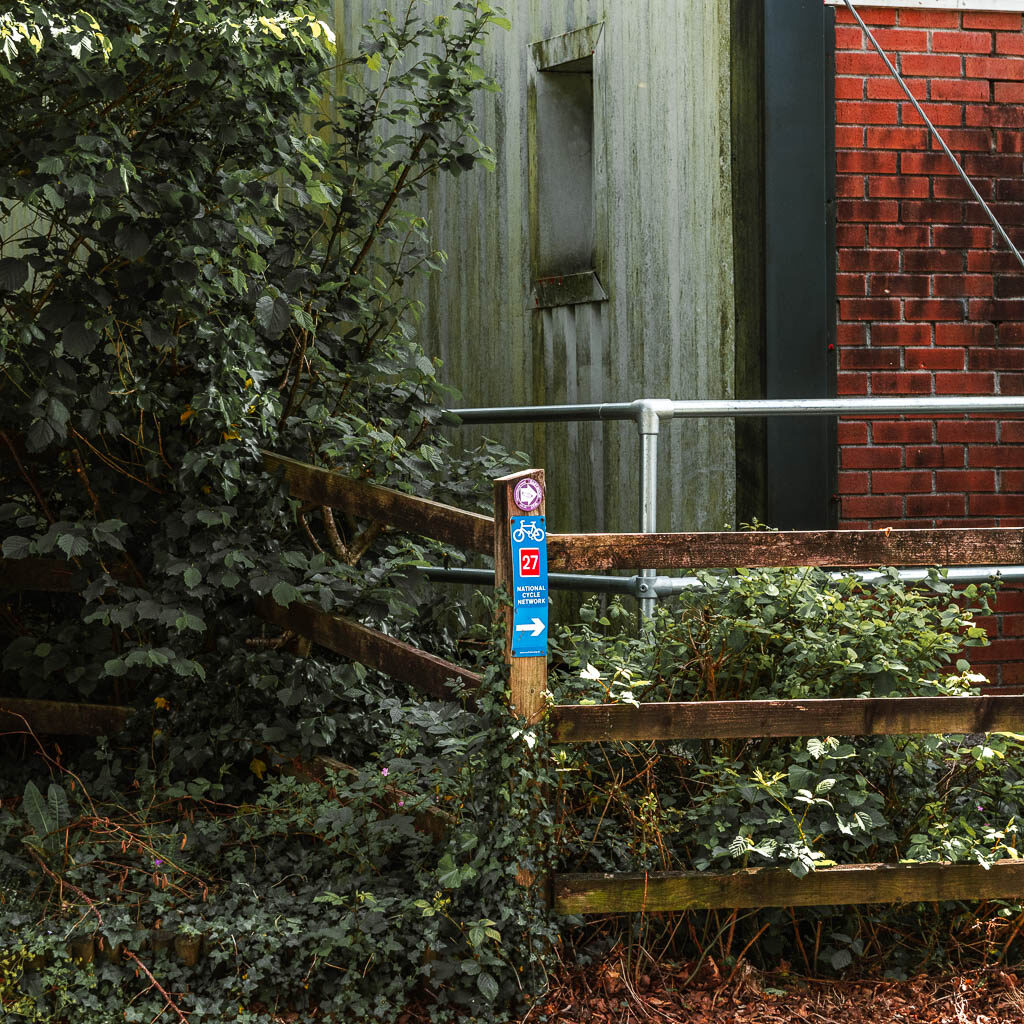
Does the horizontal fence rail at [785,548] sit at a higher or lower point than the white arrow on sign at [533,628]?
higher

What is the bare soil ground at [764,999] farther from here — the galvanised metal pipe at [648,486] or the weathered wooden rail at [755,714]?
the galvanised metal pipe at [648,486]

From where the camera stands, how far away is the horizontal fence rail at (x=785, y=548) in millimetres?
3049

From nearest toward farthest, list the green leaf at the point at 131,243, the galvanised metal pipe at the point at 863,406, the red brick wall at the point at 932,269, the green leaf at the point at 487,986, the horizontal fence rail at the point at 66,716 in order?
the green leaf at the point at 487,986 < the green leaf at the point at 131,243 < the galvanised metal pipe at the point at 863,406 < the horizontal fence rail at the point at 66,716 < the red brick wall at the point at 932,269

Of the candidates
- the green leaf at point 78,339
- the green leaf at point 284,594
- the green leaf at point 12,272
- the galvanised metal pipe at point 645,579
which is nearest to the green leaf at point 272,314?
the green leaf at point 78,339

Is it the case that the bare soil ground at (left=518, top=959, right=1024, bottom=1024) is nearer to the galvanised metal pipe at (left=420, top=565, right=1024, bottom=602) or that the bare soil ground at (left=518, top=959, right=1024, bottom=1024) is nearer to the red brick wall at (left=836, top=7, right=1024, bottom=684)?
the galvanised metal pipe at (left=420, top=565, right=1024, bottom=602)

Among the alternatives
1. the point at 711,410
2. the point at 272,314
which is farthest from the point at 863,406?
the point at 272,314

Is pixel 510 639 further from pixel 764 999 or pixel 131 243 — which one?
pixel 131 243

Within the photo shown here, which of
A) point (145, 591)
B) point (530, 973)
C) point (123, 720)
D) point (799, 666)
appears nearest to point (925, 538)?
point (799, 666)

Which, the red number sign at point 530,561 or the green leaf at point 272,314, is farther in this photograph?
the green leaf at point 272,314

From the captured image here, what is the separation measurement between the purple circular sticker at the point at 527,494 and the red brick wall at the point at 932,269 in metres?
2.35

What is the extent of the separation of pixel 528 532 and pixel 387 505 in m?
0.66

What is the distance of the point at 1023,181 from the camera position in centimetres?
505

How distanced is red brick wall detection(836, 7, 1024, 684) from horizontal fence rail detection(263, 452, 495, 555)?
86.4 inches

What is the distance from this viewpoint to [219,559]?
3811mm
